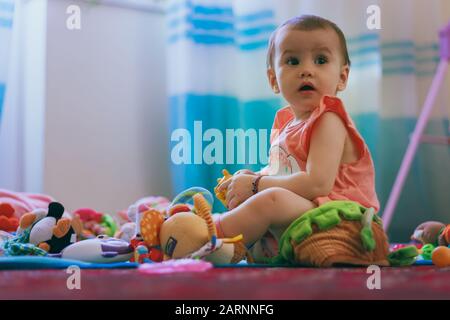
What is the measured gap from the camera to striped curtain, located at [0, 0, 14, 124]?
165 centimetres

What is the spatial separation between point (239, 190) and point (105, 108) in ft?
3.27

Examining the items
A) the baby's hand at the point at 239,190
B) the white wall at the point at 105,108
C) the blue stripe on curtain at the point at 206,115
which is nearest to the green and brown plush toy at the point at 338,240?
the baby's hand at the point at 239,190

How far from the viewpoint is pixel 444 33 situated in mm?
1627

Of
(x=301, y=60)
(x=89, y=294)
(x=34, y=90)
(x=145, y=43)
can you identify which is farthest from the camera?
(x=145, y=43)

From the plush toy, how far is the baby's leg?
0.91 feet

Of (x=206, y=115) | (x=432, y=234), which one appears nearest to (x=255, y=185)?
(x=432, y=234)

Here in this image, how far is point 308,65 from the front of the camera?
3.22 ft

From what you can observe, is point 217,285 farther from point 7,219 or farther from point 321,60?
point 7,219

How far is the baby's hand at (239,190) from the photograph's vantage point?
3.13 feet

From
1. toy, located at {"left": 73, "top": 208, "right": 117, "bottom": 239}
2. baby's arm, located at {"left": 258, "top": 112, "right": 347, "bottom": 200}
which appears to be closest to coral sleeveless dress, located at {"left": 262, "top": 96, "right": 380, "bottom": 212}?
baby's arm, located at {"left": 258, "top": 112, "right": 347, "bottom": 200}

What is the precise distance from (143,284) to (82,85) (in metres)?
1.24

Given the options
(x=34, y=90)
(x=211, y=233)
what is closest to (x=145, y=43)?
(x=34, y=90)

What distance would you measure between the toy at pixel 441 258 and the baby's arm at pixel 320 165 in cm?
18
